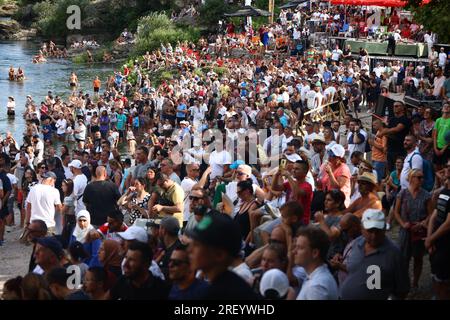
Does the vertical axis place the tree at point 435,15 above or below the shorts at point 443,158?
above

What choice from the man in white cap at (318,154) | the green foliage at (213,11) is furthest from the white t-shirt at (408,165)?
the green foliage at (213,11)

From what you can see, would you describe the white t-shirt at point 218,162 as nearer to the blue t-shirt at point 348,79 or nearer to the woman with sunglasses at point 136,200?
the woman with sunglasses at point 136,200

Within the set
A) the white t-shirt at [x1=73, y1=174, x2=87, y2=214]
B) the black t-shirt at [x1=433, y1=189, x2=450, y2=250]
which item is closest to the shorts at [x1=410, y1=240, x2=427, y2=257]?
the black t-shirt at [x1=433, y1=189, x2=450, y2=250]

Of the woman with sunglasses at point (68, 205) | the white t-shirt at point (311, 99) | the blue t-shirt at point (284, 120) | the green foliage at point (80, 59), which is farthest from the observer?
the green foliage at point (80, 59)

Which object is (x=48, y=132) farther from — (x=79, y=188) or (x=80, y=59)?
(x=80, y=59)

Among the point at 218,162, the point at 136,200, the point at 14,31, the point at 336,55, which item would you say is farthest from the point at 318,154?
the point at 14,31

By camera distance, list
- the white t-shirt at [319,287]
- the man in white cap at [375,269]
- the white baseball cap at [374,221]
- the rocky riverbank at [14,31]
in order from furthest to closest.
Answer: the rocky riverbank at [14,31] < the white baseball cap at [374,221] < the man in white cap at [375,269] < the white t-shirt at [319,287]

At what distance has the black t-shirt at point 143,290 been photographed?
5945mm

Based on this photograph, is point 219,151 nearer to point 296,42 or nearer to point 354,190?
point 354,190

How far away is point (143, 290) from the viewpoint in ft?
19.6

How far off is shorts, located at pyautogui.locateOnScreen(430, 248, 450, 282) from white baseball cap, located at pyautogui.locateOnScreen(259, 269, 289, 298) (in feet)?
5.97

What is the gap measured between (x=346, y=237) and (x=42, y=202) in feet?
17.2

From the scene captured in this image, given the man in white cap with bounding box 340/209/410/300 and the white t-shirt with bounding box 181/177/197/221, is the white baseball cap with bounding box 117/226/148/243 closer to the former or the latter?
the man in white cap with bounding box 340/209/410/300

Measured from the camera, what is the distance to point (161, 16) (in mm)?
50281
